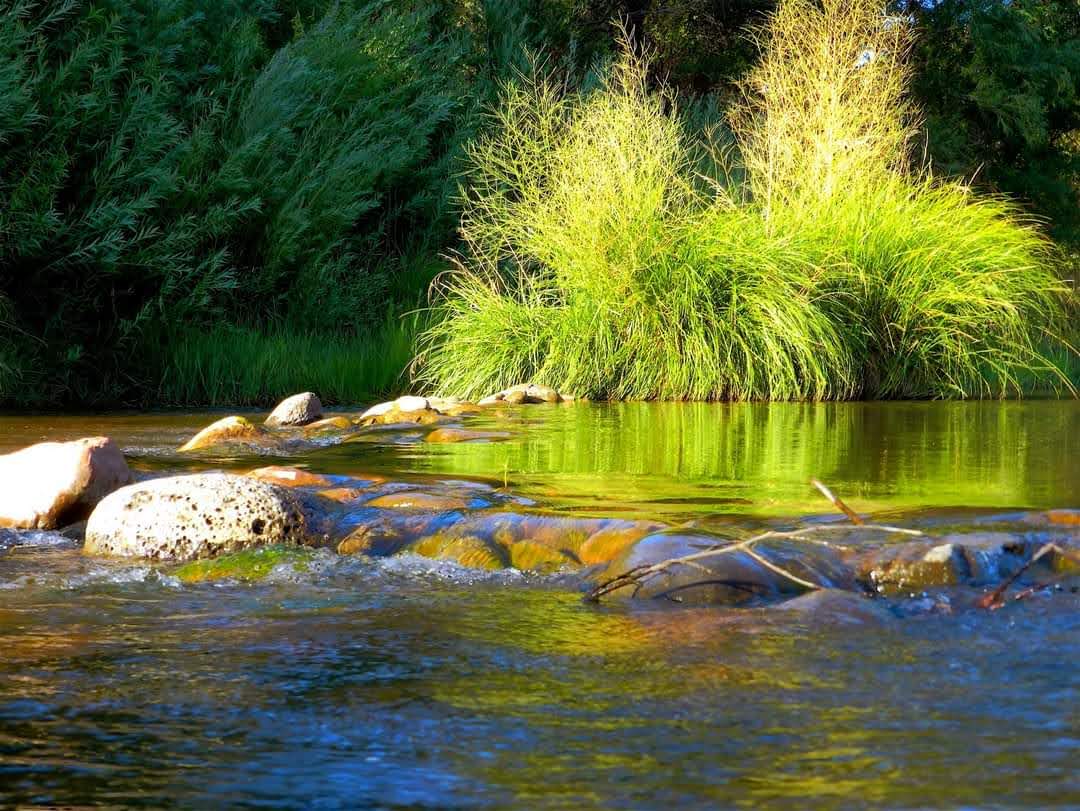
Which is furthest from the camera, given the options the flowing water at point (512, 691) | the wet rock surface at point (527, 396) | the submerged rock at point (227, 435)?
the wet rock surface at point (527, 396)

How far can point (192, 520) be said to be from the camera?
15.6 feet

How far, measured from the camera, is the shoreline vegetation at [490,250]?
435 inches

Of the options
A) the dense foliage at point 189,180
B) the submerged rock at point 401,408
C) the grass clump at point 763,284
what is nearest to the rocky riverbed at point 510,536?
the submerged rock at point 401,408

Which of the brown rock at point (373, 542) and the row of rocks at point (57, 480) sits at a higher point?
the row of rocks at point (57, 480)

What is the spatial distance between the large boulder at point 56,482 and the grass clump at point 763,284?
599 centimetres

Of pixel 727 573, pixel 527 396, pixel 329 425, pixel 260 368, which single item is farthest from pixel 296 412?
pixel 727 573

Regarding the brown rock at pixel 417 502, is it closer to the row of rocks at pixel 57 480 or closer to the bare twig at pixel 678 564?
the row of rocks at pixel 57 480

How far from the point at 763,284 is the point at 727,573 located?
23.8ft

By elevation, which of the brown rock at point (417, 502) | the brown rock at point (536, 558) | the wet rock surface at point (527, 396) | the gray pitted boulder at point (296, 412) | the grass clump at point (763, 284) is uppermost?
the grass clump at point (763, 284)

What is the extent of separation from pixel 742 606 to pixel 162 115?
9.14 m

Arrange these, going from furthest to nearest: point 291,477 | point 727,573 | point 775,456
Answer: point 775,456
point 291,477
point 727,573

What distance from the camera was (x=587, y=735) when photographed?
263 centimetres

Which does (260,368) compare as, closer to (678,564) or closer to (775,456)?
(775,456)

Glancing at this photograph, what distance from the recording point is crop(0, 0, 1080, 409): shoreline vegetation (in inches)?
435
